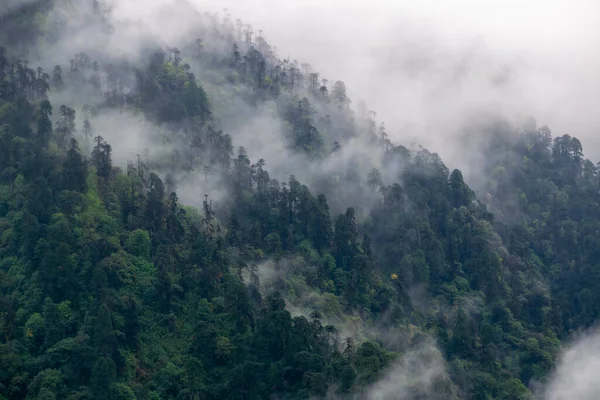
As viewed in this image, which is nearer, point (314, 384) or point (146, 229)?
point (314, 384)

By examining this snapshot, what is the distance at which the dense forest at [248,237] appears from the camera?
72.4 meters

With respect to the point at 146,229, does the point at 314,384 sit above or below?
below

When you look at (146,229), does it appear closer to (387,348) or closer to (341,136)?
(387,348)

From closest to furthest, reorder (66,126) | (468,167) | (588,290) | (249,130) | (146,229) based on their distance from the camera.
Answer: (146,229), (66,126), (588,290), (249,130), (468,167)

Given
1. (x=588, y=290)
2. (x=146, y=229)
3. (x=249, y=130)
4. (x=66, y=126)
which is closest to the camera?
(x=146, y=229)

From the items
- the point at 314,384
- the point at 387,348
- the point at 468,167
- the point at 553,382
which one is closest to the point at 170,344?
the point at 314,384

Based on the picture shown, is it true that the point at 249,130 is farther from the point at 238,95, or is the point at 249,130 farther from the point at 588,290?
the point at 588,290

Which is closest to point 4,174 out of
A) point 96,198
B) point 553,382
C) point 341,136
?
point 96,198

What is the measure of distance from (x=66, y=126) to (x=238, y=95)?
31780 mm

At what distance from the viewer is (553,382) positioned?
3430 inches

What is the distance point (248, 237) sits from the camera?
90.8m

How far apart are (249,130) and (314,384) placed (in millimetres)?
48517

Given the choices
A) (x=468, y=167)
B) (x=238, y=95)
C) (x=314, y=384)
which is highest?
(x=238, y=95)

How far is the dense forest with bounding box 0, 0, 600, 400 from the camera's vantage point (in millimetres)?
72375
